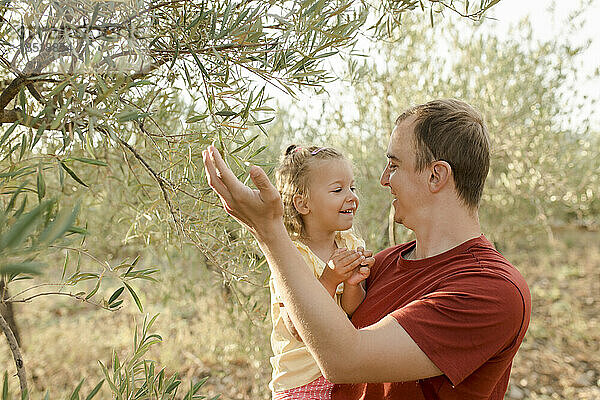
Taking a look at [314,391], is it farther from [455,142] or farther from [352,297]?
[455,142]

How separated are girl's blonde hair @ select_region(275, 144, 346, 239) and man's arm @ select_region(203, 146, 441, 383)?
0.90 meters

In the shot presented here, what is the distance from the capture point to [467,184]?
5.96 feet

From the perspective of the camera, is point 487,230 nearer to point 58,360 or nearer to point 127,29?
point 58,360

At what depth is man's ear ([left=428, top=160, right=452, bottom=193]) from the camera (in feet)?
5.77

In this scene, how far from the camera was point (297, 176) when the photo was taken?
232 centimetres

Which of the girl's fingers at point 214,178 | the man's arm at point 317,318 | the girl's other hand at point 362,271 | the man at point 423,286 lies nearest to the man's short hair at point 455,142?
the man at point 423,286

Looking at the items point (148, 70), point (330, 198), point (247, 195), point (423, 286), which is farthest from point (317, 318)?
point (330, 198)

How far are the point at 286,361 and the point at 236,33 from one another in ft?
4.00

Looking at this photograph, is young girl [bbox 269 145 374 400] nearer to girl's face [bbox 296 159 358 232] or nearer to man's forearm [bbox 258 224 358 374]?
girl's face [bbox 296 159 358 232]

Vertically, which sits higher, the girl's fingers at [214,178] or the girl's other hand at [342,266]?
the girl's fingers at [214,178]

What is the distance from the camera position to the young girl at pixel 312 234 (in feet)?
6.59

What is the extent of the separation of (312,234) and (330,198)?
0.18 metres

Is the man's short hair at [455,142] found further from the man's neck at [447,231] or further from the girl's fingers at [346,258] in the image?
the girl's fingers at [346,258]

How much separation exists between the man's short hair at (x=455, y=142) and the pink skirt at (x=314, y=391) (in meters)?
0.78
